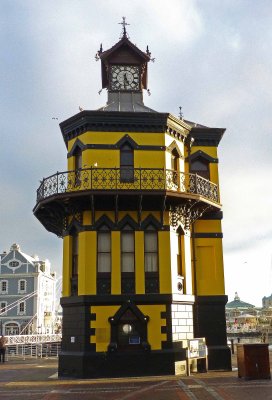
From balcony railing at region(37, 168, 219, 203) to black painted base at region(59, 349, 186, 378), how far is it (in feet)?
21.1

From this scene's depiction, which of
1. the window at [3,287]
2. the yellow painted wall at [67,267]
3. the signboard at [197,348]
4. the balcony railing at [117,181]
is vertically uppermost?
the balcony railing at [117,181]

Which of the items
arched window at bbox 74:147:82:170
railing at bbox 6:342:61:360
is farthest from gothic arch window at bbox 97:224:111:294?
railing at bbox 6:342:61:360

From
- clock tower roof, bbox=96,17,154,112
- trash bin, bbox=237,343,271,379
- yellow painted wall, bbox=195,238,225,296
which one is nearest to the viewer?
trash bin, bbox=237,343,271,379

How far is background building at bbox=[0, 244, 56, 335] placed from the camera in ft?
218

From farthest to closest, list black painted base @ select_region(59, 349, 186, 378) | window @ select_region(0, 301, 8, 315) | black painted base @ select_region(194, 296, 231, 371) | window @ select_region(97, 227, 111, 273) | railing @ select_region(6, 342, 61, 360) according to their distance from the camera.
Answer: window @ select_region(0, 301, 8, 315) < railing @ select_region(6, 342, 61, 360) < black painted base @ select_region(194, 296, 231, 371) < window @ select_region(97, 227, 111, 273) < black painted base @ select_region(59, 349, 186, 378)

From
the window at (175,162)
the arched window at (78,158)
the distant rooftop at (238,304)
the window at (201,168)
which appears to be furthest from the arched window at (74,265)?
the distant rooftop at (238,304)

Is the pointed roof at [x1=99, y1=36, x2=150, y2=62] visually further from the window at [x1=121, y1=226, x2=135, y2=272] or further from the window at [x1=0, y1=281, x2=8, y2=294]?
the window at [x1=0, y1=281, x2=8, y2=294]

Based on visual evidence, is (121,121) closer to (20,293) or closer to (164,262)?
(164,262)

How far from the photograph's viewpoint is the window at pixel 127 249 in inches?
773

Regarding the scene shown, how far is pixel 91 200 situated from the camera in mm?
19156

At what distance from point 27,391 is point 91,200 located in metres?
7.38

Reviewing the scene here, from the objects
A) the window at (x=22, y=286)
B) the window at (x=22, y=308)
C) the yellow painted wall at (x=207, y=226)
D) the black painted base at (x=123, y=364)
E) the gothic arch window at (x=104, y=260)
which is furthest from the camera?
the window at (x=22, y=286)

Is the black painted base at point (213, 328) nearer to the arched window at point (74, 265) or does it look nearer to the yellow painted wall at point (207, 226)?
the yellow painted wall at point (207, 226)

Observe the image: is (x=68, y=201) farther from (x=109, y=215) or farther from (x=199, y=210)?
(x=199, y=210)
